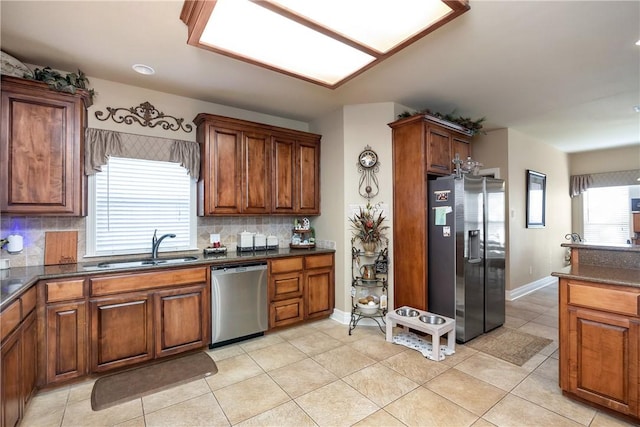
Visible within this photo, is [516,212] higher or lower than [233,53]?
lower

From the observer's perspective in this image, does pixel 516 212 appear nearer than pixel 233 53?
No

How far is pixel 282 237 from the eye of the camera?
4.08 metres

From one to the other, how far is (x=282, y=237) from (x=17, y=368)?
8.90 feet

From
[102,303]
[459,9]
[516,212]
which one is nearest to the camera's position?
[459,9]

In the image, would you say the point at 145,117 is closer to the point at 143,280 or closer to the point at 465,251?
the point at 143,280

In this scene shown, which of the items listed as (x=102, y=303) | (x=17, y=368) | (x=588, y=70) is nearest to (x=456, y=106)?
(x=588, y=70)

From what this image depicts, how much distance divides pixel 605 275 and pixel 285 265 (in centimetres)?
275

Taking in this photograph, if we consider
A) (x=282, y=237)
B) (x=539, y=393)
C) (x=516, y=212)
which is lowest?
(x=539, y=393)

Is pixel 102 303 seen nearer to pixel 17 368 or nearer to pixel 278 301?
pixel 17 368

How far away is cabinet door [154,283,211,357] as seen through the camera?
8.67ft

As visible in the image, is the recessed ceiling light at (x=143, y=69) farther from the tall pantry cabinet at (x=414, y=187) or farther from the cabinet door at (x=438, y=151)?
the cabinet door at (x=438, y=151)

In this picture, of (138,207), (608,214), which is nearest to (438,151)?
(138,207)

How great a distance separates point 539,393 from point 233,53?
11.2ft

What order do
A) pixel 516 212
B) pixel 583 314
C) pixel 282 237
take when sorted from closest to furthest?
1. pixel 583 314
2. pixel 282 237
3. pixel 516 212
